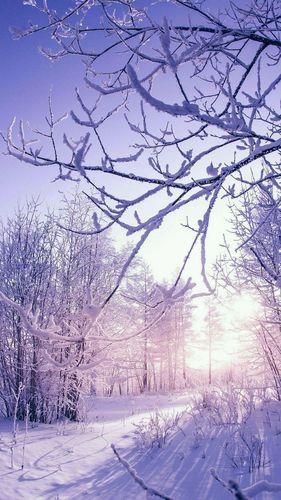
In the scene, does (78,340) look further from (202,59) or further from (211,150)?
(202,59)

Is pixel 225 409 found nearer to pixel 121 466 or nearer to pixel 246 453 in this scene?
pixel 246 453

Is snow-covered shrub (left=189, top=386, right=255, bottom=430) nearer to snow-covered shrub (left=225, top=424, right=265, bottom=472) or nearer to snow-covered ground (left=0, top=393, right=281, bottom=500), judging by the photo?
snow-covered ground (left=0, top=393, right=281, bottom=500)

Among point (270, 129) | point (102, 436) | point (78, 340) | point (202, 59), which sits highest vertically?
point (202, 59)

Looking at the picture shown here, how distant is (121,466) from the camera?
5.47 metres

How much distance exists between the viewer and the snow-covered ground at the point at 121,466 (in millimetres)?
4414

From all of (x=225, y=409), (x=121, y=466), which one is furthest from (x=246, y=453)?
(x=225, y=409)

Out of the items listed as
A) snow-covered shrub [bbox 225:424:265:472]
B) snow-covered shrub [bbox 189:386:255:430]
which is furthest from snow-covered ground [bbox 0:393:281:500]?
snow-covered shrub [bbox 189:386:255:430]

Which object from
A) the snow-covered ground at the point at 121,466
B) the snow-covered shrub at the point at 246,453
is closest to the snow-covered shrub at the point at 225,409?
the snow-covered ground at the point at 121,466

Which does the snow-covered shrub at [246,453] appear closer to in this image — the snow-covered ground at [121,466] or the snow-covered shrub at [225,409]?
the snow-covered ground at [121,466]

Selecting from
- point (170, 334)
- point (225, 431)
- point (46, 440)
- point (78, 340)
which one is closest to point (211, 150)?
point (78, 340)

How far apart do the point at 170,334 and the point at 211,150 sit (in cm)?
3054

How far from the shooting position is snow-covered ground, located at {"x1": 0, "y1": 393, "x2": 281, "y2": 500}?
→ 441cm

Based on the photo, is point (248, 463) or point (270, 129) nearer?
point (270, 129)

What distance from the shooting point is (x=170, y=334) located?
31359 mm
